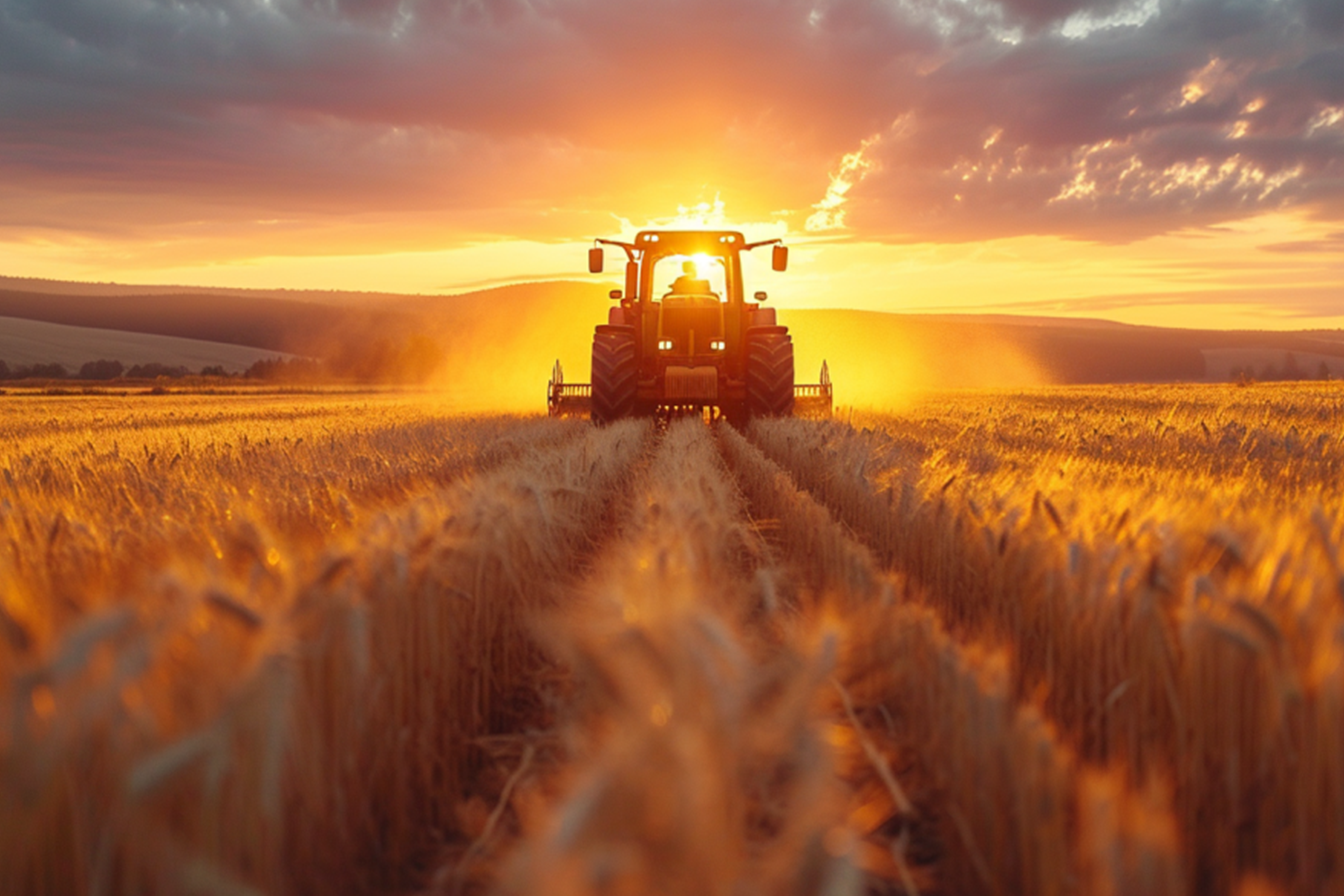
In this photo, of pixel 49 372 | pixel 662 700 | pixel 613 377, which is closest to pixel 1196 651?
pixel 662 700

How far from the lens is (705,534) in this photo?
3248 mm

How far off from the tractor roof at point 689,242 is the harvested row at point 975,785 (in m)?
11.0

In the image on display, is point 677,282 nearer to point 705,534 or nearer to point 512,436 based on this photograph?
point 512,436

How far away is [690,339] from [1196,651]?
1141cm

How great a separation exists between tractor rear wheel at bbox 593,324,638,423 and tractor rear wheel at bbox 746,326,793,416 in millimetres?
1617

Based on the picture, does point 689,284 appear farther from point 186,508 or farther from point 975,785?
point 975,785

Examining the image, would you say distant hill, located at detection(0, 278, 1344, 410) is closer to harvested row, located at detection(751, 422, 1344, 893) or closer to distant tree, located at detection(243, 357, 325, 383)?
distant tree, located at detection(243, 357, 325, 383)

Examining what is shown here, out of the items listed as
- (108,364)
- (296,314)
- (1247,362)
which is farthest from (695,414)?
(1247,362)

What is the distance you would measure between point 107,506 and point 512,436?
525 cm

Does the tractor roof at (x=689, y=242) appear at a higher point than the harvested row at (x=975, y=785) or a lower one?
higher

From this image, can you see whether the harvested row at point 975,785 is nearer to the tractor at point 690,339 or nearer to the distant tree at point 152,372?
the tractor at point 690,339

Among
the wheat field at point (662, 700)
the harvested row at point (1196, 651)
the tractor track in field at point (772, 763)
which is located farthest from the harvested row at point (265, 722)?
the harvested row at point (1196, 651)

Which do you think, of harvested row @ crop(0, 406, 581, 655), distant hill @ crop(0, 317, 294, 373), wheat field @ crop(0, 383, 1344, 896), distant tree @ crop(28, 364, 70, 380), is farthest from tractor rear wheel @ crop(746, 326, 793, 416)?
distant hill @ crop(0, 317, 294, 373)

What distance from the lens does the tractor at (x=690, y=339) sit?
1278 centimetres
